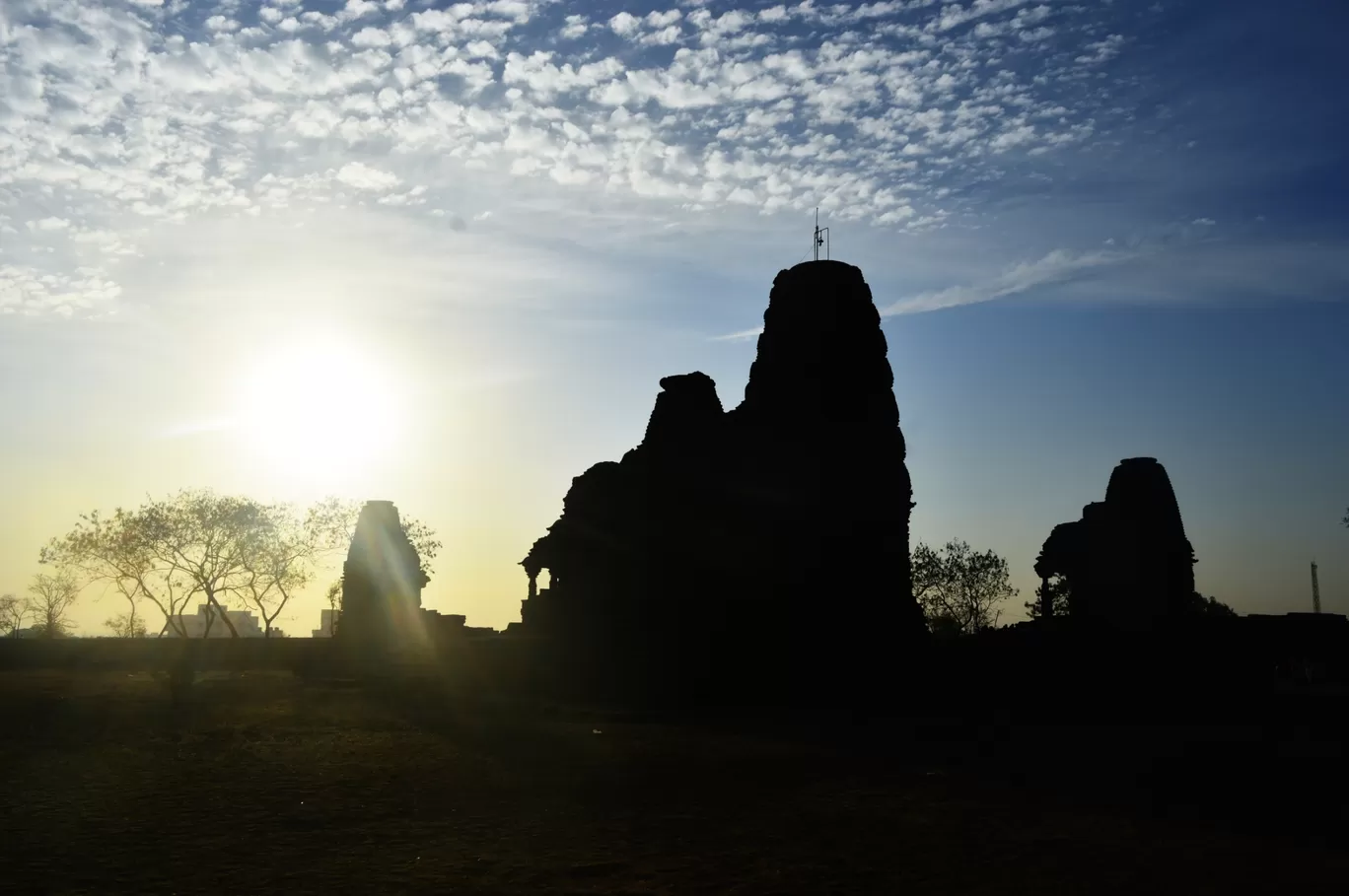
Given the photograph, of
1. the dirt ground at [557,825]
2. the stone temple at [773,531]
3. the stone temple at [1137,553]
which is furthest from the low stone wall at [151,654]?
the stone temple at [1137,553]

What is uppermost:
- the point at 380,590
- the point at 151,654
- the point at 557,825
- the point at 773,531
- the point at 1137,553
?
the point at 773,531

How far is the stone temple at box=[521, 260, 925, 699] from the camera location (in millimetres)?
35281

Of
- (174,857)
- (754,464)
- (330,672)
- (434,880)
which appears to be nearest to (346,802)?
(174,857)

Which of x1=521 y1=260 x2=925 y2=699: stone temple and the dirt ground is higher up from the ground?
x1=521 y1=260 x2=925 y2=699: stone temple

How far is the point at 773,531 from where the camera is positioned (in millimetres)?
37469

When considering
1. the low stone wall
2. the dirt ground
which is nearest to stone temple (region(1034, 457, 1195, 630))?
the dirt ground

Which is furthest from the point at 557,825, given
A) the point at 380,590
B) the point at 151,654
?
the point at 151,654

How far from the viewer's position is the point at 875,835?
1228cm

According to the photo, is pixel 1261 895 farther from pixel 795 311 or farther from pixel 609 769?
pixel 795 311

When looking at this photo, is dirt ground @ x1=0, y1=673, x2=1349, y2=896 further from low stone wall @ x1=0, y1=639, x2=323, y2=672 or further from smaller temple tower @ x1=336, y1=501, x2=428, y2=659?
low stone wall @ x1=0, y1=639, x2=323, y2=672

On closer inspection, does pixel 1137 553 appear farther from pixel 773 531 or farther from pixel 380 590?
pixel 380 590

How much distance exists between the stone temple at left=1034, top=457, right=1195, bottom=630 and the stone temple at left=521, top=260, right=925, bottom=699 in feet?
56.5

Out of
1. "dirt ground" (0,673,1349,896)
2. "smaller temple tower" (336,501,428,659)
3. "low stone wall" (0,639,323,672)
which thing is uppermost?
"smaller temple tower" (336,501,428,659)

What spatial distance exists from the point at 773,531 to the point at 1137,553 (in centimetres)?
2311
